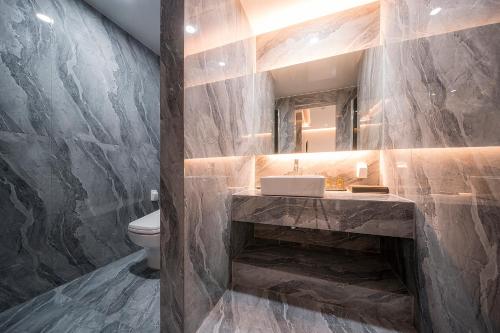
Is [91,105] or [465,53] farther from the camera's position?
[91,105]

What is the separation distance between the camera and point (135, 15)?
2127 mm

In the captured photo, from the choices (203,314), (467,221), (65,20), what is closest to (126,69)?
(65,20)

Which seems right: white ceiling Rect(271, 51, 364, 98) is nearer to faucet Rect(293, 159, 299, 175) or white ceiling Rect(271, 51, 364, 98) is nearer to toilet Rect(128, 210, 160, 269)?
faucet Rect(293, 159, 299, 175)

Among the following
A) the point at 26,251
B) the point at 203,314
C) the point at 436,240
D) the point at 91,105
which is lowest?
the point at 203,314

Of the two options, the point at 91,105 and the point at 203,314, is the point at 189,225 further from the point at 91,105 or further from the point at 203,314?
the point at 91,105

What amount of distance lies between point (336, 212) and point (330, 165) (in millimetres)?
736

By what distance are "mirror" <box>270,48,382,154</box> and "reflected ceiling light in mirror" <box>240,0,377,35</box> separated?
1.48ft

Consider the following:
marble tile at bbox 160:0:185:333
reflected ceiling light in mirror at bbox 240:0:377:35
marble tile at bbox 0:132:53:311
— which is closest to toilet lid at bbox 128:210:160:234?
marble tile at bbox 0:132:53:311

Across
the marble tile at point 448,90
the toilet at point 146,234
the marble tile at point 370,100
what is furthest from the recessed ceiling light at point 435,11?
the toilet at point 146,234

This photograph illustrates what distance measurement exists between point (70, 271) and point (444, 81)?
3.00m

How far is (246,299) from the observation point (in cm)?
145

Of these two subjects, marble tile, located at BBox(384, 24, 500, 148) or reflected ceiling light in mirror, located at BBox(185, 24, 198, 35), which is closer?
marble tile, located at BBox(384, 24, 500, 148)

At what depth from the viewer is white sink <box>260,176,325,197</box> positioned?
1.38 meters

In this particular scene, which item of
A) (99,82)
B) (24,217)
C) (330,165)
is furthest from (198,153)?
(99,82)
